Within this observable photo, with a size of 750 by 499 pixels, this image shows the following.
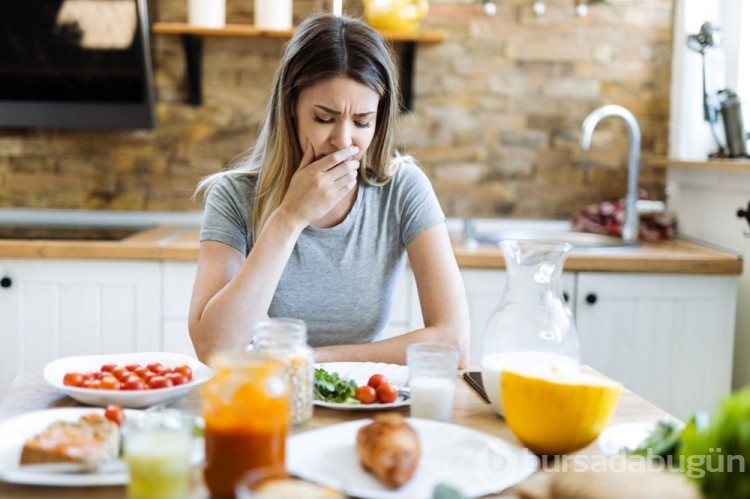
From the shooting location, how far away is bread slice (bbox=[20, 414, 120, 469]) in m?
0.98

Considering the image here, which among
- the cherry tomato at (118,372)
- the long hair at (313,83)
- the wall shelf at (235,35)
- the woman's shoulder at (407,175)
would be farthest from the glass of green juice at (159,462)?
the wall shelf at (235,35)

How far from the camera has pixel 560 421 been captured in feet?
3.50

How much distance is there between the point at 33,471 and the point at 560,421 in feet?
2.05

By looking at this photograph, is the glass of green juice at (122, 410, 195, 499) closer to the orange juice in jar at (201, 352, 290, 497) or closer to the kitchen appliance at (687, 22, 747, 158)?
the orange juice in jar at (201, 352, 290, 497)

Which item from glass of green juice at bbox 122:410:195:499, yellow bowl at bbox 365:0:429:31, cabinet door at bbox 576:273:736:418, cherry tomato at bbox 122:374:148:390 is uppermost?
yellow bowl at bbox 365:0:429:31

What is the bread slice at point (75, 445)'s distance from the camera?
0.98 metres

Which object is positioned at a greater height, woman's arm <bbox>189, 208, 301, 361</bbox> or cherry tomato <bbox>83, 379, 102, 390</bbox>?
woman's arm <bbox>189, 208, 301, 361</bbox>

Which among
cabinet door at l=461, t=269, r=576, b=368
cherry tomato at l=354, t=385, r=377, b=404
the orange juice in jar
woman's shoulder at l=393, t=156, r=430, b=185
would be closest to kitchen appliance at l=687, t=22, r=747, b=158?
cabinet door at l=461, t=269, r=576, b=368

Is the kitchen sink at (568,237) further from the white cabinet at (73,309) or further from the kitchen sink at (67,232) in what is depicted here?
the kitchen sink at (67,232)

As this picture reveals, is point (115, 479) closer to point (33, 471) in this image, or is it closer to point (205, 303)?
point (33, 471)

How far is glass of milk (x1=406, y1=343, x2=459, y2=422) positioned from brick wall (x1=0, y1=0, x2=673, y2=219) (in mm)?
2007

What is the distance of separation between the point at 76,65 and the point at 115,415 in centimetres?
224

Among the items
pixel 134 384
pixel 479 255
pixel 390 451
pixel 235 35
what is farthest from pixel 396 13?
pixel 390 451

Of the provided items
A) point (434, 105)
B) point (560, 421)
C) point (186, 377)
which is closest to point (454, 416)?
point (560, 421)
